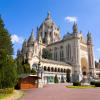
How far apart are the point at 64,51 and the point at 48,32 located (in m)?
20.0

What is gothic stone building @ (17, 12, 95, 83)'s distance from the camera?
88.2 m

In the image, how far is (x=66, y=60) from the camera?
10169 cm

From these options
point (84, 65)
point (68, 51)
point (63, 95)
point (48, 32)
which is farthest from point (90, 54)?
point (63, 95)

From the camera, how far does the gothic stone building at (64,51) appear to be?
289 feet

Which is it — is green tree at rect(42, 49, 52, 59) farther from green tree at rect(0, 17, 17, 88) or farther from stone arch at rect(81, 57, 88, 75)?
green tree at rect(0, 17, 17, 88)

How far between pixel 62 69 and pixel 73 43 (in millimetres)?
16977

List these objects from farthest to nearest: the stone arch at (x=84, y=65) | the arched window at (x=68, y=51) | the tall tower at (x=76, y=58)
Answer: the stone arch at (x=84, y=65)
the arched window at (x=68, y=51)
the tall tower at (x=76, y=58)

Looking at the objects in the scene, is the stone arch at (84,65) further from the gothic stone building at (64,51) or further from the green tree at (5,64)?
the green tree at (5,64)

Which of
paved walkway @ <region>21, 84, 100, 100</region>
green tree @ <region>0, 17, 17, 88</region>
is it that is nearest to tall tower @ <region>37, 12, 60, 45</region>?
green tree @ <region>0, 17, 17, 88</region>

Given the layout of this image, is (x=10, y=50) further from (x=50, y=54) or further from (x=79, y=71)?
(x=50, y=54)

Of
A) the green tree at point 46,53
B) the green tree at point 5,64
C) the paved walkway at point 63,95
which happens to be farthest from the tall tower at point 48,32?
the paved walkway at point 63,95

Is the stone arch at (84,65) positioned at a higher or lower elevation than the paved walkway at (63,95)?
higher

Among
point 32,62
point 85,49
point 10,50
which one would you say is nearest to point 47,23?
point 85,49

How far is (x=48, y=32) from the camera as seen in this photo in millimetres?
117625
